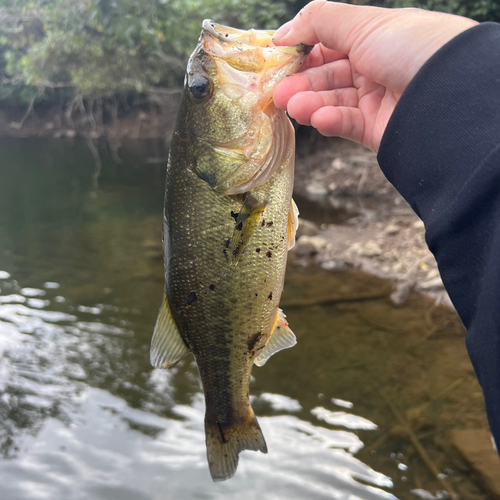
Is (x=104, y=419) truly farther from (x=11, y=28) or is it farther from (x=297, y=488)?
(x=11, y=28)

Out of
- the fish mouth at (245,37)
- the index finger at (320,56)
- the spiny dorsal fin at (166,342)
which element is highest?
the fish mouth at (245,37)

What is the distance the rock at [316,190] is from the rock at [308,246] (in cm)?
417

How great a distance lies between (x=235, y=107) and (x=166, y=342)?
3.04 feet

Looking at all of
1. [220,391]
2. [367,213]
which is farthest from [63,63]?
[220,391]

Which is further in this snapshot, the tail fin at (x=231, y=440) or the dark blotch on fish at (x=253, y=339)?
the tail fin at (x=231, y=440)

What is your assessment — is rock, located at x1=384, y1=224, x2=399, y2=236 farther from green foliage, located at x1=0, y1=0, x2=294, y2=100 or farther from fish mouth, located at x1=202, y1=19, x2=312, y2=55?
fish mouth, located at x1=202, y1=19, x2=312, y2=55

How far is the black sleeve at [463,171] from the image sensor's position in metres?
1.08

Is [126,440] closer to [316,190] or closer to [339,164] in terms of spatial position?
[316,190]

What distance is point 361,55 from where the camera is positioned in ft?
5.46

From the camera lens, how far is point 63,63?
45.6ft

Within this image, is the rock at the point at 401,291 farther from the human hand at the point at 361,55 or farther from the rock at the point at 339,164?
the rock at the point at 339,164

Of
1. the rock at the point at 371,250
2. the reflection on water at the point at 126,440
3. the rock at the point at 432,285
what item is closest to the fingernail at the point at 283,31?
the reflection on water at the point at 126,440

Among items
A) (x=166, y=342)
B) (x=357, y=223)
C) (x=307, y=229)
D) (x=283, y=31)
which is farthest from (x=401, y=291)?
(x=283, y=31)

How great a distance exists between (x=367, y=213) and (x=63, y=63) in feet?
33.3
